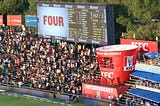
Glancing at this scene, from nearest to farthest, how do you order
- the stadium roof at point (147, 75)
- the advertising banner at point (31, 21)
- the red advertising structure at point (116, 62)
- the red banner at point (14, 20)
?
the stadium roof at point (147, 75)
the red advertising structure at point (116, 62)
the advertising banner at point (31, 21)
the red banner at point (14, 20)

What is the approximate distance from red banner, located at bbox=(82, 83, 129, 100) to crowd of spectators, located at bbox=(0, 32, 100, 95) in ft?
1.54

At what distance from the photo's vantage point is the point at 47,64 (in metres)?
38.4

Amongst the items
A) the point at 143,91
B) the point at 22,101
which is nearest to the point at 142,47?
the point at 143,91

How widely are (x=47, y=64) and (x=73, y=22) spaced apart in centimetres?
381

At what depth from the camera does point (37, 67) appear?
38.8m

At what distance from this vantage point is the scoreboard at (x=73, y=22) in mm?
35250

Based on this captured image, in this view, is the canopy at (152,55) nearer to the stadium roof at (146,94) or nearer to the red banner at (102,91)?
the stadium roof at (146,94)

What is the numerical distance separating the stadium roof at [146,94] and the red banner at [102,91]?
93 centimetres

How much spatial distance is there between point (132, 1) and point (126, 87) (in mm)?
6753

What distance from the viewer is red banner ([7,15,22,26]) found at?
45.6 m

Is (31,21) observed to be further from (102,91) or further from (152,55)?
(152,55)

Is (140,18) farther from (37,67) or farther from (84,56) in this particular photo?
(37,67)

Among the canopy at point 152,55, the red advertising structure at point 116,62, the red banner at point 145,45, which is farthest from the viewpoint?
the red advertising structure at point 116,62

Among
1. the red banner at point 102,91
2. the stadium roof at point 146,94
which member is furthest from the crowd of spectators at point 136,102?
the red banner at point 102,91
